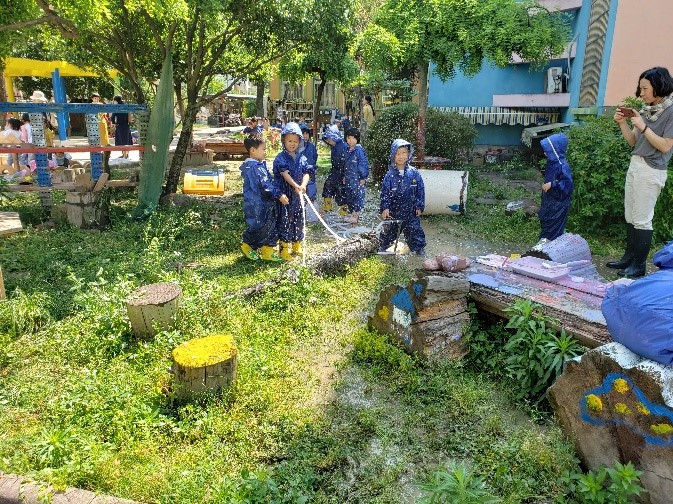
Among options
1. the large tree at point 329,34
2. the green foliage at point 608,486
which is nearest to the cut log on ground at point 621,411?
the green foliage at point 608,486

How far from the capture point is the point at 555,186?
239 inches

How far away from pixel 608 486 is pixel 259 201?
456 cm

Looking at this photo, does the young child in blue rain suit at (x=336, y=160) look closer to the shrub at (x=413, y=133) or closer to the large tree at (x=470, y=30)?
the large tree at (x=470, y=30)

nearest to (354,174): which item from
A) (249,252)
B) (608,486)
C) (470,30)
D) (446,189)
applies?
(446,189)

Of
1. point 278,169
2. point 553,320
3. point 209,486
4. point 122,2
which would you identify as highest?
point 122,2

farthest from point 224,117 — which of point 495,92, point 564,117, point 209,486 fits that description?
point 209,486

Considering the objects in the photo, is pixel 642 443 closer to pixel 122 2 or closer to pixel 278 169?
pixel 278 169

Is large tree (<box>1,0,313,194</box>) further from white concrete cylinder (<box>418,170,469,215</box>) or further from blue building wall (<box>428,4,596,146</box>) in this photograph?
blue building wall (<box>428,4,596,146</box>)

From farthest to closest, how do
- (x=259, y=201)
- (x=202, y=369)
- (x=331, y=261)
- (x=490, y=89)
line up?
1. (x=490, y=89)
2. (x=259, y=201)
3. (x=331, y=261)
4. (x=202, y=369)

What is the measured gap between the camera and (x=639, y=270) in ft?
18.7

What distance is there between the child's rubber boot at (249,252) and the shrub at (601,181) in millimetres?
4352

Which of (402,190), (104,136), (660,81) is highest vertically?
(660,81)

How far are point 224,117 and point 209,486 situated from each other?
28.1 metres

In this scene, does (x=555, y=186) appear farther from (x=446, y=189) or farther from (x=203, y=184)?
(x=203, y=184)
